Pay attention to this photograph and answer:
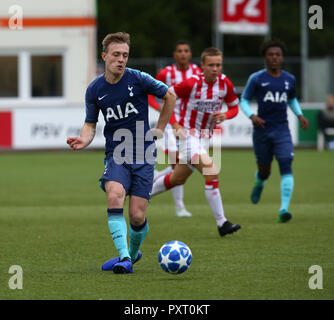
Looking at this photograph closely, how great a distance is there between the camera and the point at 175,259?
696cm

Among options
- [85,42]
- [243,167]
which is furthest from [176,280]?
[85,42]

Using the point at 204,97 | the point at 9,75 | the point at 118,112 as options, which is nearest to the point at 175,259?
the point at 118,112

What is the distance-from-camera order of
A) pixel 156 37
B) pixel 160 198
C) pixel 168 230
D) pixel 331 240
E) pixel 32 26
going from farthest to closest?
1. pixel 156 37
2. pixel 32 26
3. pixel 160 198
4. pixel 168 230
5. pixel 331 240

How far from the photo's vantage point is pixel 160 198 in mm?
14188

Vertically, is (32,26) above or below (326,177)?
above

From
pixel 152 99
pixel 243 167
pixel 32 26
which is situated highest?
pixel 32 26

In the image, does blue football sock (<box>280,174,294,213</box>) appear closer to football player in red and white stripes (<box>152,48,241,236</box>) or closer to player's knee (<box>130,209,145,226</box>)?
football player in red and white stripes (<box>152,48,241,236</box>)

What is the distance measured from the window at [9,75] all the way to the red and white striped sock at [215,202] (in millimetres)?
19859

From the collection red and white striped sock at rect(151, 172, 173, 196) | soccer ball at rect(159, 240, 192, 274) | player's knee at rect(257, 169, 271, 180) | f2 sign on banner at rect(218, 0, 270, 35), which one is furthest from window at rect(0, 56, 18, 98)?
soccer ball at rect(159, 240, 192, 274)

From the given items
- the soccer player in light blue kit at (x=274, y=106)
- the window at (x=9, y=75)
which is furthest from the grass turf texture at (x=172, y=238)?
the window at (x=9, y=75)

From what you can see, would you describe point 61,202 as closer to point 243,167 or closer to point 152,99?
point 152,99

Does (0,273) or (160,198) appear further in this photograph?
(160,198)
